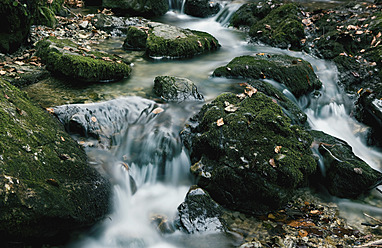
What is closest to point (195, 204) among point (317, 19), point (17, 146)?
point (17, 146)

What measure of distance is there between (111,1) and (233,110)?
9.83 m

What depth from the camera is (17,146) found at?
283 centimetres

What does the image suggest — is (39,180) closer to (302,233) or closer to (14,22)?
(302,233)

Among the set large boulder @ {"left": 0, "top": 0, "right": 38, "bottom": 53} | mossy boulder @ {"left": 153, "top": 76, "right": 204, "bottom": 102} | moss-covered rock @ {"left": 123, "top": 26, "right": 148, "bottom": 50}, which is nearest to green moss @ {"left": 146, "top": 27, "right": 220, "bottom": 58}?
moss-covered rock @ {"left": 123, "top": 26, "right": 148, "bottom": 50}

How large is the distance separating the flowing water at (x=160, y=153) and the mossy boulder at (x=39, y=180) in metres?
0.34

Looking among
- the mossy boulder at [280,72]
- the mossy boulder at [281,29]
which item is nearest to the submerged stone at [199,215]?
the mossy boulder at [280,72]

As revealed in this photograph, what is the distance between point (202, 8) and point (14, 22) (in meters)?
8.39

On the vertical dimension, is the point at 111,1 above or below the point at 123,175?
above

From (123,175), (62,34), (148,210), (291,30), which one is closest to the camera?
(148,210)

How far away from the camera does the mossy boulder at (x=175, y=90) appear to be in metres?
5.71

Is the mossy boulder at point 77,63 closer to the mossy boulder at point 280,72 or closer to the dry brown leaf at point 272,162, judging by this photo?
the mossy boulder at point 280,72

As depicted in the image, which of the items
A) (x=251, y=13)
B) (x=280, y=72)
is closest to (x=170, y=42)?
(x=280, y=72)

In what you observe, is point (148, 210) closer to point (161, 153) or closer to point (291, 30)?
point (161, 153)

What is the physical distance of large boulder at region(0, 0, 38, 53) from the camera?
6.11m
